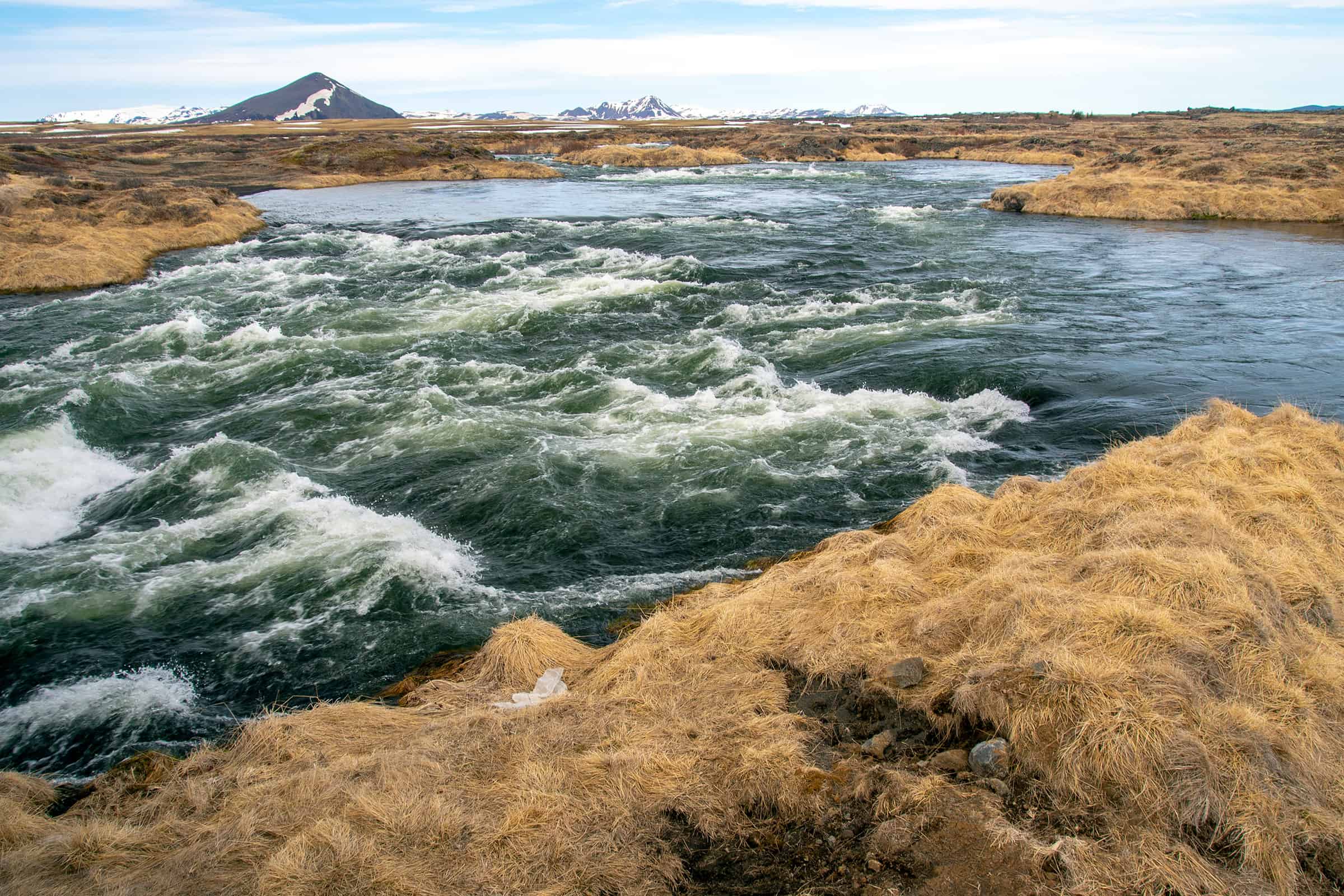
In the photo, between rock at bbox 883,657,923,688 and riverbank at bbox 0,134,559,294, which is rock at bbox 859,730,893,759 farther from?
riverbank at bbox 0,134,559,294

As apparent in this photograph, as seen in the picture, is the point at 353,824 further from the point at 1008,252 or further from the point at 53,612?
the point at 1008,252

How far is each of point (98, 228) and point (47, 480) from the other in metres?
24.5

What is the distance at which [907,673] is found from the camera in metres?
6.15

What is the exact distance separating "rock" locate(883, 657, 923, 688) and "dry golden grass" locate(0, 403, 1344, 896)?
0.32ft

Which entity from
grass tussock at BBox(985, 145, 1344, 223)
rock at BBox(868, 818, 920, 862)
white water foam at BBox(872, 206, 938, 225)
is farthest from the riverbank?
grass tussock at BBox(985, 145, 1344, 223)

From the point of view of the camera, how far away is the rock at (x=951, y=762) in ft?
17.0

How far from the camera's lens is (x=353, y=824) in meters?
4.84

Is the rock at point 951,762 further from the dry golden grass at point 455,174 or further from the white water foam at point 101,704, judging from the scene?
A: the dry golden grass at point 455,174

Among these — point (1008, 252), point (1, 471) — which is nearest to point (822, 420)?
point (1, 471)

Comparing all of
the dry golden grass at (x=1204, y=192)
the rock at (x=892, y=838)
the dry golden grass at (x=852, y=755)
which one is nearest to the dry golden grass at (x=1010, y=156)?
the dry golden grass at (x=1204, y=192)

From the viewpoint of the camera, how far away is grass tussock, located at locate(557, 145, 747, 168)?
73.4 m

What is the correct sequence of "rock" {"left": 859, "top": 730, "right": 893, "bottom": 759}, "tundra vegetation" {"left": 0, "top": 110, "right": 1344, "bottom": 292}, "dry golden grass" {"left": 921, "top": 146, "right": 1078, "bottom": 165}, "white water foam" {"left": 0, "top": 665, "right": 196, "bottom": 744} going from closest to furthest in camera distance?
"rock" {"left": 859, "top": 730, "right": 893, "bottom": 759} < "white water foam" {"left": 0, "top": 665, "right": 196, "bottom": 744} < "tundra vegetation" {"left": 0, "top": 110, "right": 1344, "bottom": 292} < "dry golden grass" {"left": 921, "top": 146, "right": 1078, "bottom": 165}

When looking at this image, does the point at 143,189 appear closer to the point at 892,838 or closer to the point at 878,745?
the point at 878,745

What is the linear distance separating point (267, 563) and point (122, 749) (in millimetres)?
3090
